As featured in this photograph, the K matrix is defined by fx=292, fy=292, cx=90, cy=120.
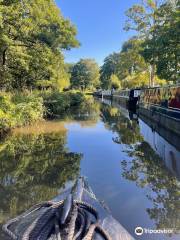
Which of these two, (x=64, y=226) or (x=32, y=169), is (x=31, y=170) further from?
(x=64, y=226)

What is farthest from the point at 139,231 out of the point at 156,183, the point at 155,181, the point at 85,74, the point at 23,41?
the point at 85,74

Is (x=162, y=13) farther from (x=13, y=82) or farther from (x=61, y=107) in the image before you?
(x=13, y=82)

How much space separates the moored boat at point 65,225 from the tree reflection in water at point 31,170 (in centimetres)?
150

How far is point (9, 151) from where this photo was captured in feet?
28.6

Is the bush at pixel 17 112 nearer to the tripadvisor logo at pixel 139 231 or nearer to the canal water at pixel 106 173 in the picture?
the canal water at pixel 106 173

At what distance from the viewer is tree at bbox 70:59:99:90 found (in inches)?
3493

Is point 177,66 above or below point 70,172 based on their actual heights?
above

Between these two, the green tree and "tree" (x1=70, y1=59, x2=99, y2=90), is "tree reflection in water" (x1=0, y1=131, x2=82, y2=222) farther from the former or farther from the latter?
the green tree

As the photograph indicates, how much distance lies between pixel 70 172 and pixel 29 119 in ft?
26.4

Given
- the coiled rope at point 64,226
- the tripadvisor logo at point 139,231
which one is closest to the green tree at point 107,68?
the tripadvisor logo at point 139,231

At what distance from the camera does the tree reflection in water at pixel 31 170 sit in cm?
486

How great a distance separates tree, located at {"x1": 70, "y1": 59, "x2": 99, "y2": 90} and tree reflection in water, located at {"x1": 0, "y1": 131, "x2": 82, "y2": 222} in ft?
256

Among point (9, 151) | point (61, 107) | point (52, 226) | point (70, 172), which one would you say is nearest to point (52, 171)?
point (70, 172)

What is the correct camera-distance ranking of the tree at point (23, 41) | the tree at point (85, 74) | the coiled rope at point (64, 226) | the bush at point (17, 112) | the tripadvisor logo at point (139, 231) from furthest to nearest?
the tree at point (85, 74) → the tree at point (23, 41) → the bush at point (17, 112) → the tripadvisor logo at point (139, 231) → the coiled rope at point (64, 226)
